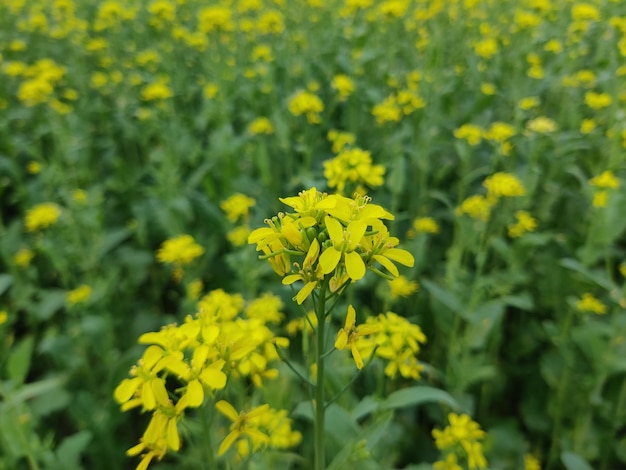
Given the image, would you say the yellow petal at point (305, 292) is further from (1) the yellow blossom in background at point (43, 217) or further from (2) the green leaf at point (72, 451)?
(1) the yellow blossom in background at point (43, 217)

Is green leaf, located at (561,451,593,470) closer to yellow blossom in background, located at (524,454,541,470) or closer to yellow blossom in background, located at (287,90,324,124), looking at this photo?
yellow blossom in background, located at (524,454,541,470)

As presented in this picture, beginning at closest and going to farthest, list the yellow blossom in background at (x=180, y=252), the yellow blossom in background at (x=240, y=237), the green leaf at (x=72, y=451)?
the green leaf at (x=72, y=451)
the yellow blossom in background at (x=180, y=252)
the yellow blossom in background at (x=240, y=237)

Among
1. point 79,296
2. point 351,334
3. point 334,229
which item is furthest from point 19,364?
point 334,229

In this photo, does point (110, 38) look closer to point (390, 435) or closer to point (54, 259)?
point (54, 259)

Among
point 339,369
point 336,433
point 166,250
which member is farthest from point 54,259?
point 336,433

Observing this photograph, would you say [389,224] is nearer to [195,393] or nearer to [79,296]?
[79,296]

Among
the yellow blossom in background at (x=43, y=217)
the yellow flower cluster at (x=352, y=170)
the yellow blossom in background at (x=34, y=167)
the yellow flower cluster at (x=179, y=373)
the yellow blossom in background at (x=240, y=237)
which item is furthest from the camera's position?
the yellow blossom in background at (x=34, y=167)

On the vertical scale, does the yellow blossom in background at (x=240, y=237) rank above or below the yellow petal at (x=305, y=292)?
below

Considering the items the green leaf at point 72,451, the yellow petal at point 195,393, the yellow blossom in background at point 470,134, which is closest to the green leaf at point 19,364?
the green leaf at point 72,451
